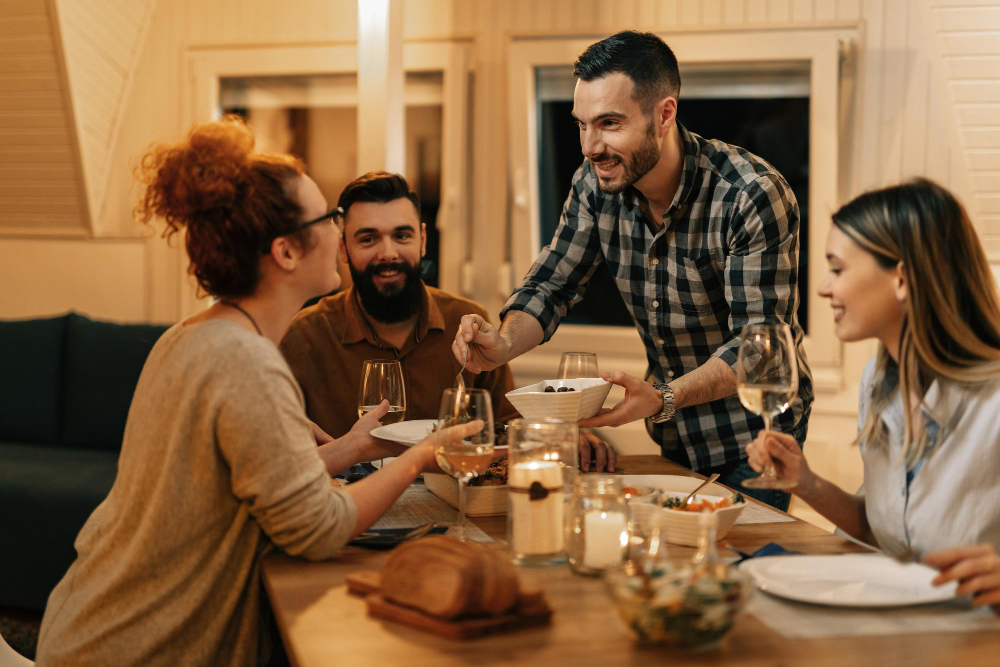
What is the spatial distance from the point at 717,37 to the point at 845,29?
18.6 inches

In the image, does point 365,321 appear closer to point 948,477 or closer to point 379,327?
point 379,327

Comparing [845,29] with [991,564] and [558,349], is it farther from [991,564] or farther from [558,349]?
[991,564]

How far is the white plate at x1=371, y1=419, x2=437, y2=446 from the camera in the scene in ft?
5.44

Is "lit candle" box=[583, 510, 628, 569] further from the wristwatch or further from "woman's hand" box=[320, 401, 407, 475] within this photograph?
the wristwatch

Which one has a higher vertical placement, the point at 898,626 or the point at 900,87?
the point at 900,87

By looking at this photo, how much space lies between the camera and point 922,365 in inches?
55.1

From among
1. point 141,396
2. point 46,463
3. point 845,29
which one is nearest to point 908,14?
point 845,29

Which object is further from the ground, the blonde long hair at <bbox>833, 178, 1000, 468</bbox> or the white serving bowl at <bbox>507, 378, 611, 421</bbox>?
the blonde long hair at <bbox>833, 178, 1000, 468</bbox>

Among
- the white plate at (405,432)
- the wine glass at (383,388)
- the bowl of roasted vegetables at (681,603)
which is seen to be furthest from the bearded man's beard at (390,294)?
the bowl of roasted vegetables at (681,603)

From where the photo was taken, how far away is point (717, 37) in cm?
366

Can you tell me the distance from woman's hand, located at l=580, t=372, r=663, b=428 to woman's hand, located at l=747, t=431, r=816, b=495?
0.33 m

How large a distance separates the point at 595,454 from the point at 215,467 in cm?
90

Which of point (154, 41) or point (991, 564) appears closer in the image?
point (991, 564)

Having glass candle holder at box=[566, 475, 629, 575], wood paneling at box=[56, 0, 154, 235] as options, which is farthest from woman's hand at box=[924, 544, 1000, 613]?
wood paneling at box=[56, 0, 154, 235]
